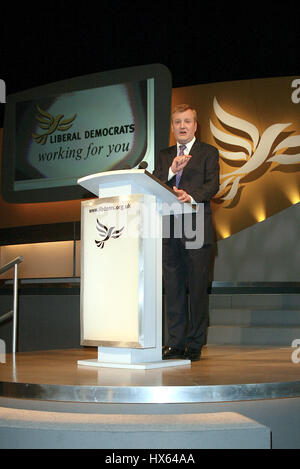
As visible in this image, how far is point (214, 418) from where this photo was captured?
1538mm

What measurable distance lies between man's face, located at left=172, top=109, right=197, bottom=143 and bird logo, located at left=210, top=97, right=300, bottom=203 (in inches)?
148

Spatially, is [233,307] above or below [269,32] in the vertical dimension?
below

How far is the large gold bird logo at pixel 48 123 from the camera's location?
7621 mm

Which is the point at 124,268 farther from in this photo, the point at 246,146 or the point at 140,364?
the point at 246,146

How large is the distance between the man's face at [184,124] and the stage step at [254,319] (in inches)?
70.9

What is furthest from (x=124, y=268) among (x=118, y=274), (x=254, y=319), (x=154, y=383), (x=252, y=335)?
(x=254, y=319)

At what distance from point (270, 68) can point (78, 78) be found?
2483 millimetres

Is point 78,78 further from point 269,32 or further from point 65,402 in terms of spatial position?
point 65,402

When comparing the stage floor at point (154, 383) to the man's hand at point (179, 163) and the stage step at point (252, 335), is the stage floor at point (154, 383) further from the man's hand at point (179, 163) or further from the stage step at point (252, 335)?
the stage step at point (252, 335)

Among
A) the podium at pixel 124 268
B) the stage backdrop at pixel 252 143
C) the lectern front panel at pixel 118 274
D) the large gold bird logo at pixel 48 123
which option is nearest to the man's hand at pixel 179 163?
the podium at pixel 124 268

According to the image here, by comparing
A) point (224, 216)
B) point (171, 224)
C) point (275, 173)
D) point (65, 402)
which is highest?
point (275, 173)

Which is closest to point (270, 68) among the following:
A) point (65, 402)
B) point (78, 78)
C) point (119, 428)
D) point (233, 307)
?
point (78, 78)

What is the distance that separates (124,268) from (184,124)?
0.90 meters

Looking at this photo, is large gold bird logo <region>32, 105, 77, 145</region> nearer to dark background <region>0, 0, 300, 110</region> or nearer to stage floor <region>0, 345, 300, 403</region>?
dark background <region>0, 0, 300, 110</region>
